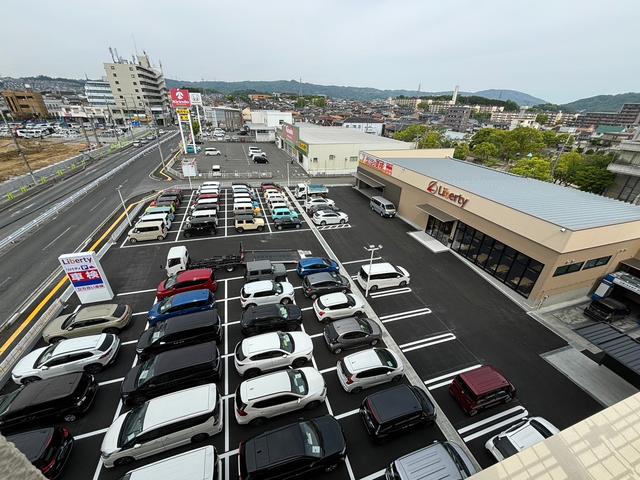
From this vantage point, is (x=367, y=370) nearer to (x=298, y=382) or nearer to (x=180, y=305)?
(x=298, y=382)

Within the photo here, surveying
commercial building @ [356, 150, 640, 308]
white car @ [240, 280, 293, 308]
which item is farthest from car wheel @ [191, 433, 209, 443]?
commercial building @ [356, 150, 640, 308]

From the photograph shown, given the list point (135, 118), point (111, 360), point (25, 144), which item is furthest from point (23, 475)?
point (135, 118)

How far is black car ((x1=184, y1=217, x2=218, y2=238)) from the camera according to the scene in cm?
2438

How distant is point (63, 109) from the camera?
111 meters

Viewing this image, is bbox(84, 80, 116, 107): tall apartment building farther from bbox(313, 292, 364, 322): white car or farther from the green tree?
the green tree

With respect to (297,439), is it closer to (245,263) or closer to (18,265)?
(245,263)

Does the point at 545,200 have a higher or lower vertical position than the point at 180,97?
lower

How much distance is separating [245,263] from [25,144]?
9068 cm

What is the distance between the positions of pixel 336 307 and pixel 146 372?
9577 millimetres

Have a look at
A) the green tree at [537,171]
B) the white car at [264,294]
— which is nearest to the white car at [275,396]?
the white car at [264,294]

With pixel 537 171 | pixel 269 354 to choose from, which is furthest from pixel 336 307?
pixel 537 171

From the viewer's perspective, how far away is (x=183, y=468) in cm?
800

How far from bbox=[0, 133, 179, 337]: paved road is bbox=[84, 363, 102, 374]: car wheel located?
7033 millimetres

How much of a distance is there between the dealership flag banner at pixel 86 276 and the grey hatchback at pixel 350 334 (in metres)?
14.3
